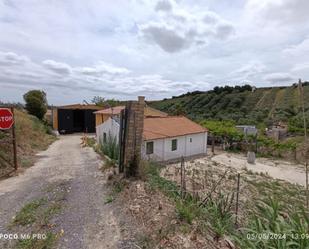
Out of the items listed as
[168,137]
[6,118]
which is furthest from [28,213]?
[168,137]

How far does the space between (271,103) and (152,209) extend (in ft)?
155

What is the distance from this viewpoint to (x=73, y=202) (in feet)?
18.1

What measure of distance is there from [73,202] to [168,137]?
12.4 meters

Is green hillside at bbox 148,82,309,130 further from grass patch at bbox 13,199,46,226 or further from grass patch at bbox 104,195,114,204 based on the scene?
grass patch at bbox 13,199,46,226

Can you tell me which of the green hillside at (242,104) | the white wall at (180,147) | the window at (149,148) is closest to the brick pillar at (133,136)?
the white wall at (180,147)

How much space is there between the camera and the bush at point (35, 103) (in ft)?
98.9

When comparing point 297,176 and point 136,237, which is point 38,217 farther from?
point 297,176

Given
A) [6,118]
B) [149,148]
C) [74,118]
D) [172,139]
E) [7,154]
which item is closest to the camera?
[6,118]

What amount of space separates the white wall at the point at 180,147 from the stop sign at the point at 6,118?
795 centimetres

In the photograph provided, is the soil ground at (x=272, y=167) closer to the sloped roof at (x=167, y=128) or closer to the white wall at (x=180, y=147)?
the white wall at (x=180, y=147)

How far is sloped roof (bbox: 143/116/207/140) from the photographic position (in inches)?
678

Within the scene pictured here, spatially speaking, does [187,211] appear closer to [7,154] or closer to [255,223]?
[255,223]

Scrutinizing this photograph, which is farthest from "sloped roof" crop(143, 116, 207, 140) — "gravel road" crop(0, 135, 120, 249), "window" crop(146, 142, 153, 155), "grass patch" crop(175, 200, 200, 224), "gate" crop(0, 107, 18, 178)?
"grass patch" crop(175, 200, 200, 224)

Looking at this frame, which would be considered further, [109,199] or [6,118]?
[6,118]
